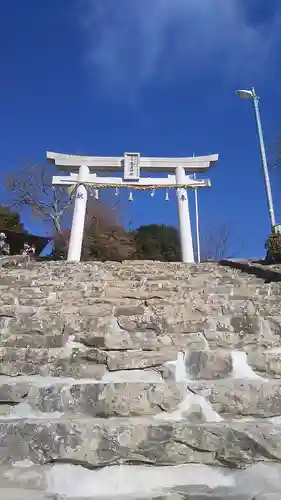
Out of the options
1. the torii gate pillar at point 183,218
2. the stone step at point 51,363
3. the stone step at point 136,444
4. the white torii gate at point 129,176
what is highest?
the white torii gate at point 129,176

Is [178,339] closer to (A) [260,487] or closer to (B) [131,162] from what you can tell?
(A) [260,487]

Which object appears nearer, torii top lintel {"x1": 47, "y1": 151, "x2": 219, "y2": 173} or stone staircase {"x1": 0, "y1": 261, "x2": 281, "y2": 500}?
stone staircase {"x1": 0, "y1": 261, "x2": 281, "y2": 500}

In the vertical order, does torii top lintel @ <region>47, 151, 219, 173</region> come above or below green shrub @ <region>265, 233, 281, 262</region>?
above

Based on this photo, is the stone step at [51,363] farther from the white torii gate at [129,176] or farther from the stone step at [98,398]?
the white torii gate at [129,176]

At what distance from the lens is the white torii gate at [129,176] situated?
13.2 meters

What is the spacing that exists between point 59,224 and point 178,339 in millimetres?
23725

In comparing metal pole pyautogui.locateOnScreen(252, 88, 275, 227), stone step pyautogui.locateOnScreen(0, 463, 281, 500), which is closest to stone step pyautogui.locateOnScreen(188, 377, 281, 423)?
stone step pyautogui.locateOnScreen(0, 463, 281, 500)

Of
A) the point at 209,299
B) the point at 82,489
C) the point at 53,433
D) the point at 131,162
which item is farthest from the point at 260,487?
the point at 131,162

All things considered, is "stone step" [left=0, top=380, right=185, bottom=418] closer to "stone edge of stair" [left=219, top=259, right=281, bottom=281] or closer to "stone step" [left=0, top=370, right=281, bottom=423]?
"stone step" [left=0, top=370, right=281, bottom=423]

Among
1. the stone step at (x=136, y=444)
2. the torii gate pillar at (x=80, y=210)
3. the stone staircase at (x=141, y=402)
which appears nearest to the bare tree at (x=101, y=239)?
the torii gate pillar at (x=80, y=210)

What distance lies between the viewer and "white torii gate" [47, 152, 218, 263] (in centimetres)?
1319

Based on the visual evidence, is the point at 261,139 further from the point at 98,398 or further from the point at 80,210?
the point at 98,398

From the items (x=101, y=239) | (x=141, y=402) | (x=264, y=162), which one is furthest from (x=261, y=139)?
(x=141, y=402)

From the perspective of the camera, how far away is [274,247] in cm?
1008
